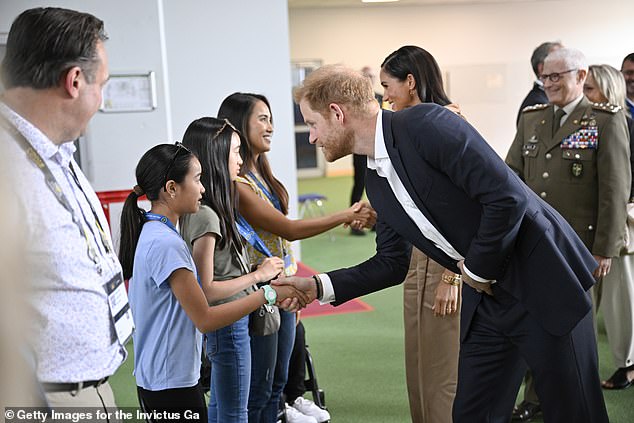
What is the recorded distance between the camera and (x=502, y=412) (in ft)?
7.38

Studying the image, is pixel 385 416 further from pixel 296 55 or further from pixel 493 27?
pixel 493 27

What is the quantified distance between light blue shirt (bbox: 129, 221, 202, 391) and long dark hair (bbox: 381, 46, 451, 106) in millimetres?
1305

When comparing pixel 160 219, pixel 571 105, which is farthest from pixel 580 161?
pixel 160 219

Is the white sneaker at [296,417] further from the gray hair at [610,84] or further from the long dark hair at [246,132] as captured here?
the gray hair at [610,84]

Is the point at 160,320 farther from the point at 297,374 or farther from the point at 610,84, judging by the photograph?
the point at 610,84

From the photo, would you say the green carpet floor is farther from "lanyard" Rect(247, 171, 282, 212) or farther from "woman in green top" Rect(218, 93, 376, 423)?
"lanyard" Rect(247, 171, 282, 212)

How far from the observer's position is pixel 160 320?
2172 mm

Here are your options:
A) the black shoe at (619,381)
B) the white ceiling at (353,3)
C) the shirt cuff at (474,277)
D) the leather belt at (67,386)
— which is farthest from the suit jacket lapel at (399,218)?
the white ceiling at (353,3)

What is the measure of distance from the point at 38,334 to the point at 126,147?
13.1ft

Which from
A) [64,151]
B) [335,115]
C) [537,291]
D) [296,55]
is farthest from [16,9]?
[296,55]

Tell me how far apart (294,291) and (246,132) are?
2.45 feet

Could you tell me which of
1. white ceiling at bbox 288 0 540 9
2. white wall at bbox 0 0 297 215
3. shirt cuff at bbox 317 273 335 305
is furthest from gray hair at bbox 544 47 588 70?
white ceiling at bbox 288 0 540 9

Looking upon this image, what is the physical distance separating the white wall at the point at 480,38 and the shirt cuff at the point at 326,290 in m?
12.5

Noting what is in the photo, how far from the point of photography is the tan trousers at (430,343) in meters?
2.88
